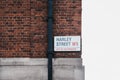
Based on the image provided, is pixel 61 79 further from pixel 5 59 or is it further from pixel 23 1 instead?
pixel 23 1

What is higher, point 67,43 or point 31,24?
point 31,24

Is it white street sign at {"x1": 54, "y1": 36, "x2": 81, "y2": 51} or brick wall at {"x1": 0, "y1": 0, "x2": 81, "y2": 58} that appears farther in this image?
brick wall at {"x1": 0, "y1": 0, "x2": 81, "y2": 58}

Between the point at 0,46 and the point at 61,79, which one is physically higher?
the point at 0,46

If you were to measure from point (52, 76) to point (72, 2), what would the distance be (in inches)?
84.4

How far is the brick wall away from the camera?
7.36 m

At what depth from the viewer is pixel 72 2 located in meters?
7.41

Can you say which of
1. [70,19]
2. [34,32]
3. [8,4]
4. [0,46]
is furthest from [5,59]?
[70,19]

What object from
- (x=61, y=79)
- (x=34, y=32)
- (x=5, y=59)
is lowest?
(x=61, y=79)

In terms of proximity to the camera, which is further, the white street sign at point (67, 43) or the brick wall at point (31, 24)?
the brick wall at point (31, 24)

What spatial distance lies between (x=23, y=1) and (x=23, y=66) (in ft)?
6.02

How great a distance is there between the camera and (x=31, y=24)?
739 cm

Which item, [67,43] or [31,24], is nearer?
[67,43]

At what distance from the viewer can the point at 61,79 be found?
7176mm

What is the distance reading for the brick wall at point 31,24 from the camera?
290 inches
